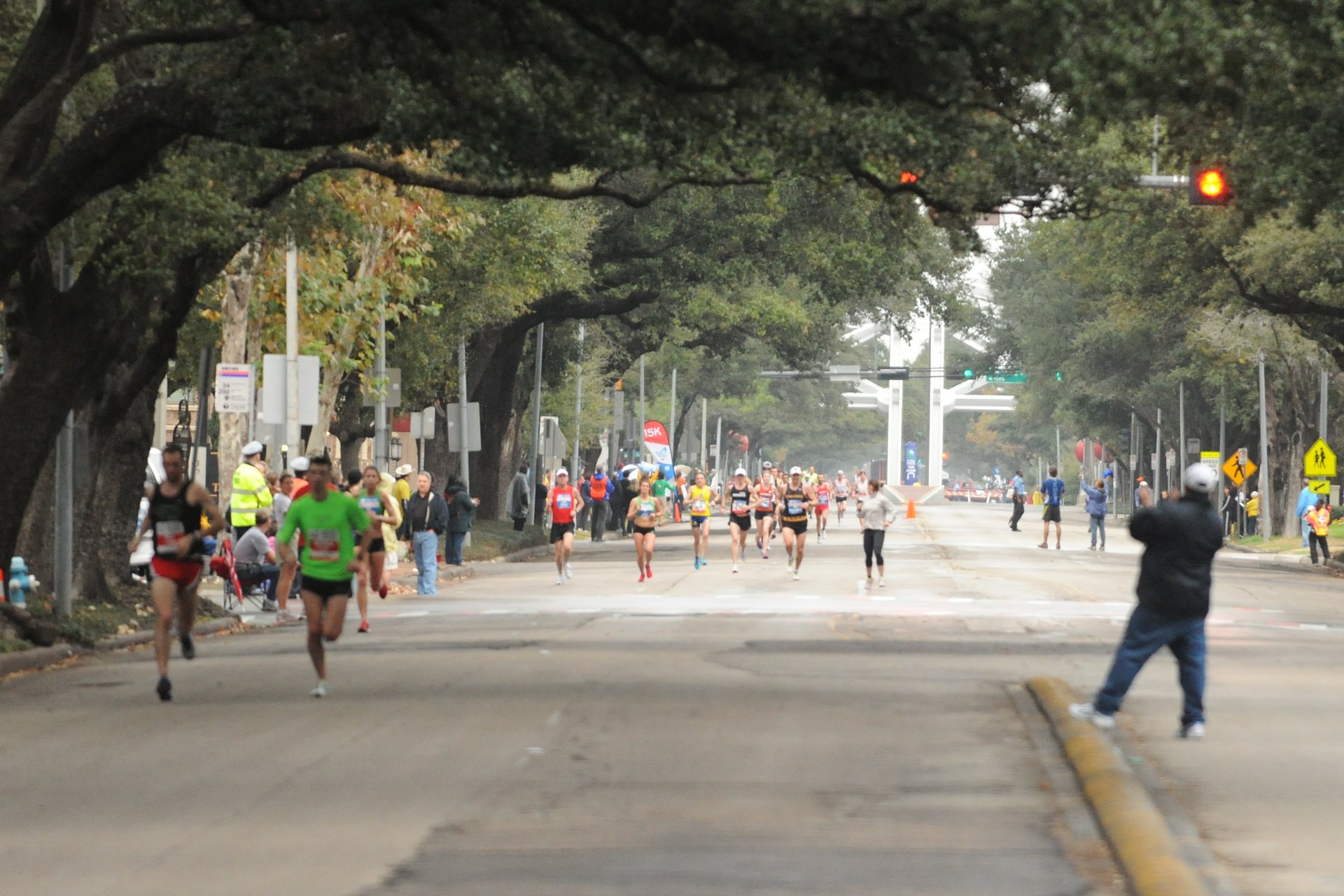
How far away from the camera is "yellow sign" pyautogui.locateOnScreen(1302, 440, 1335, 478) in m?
49.0

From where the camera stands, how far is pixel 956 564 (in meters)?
40.5

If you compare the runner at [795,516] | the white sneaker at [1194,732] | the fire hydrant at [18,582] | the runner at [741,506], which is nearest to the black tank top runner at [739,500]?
the runner at [741,506]

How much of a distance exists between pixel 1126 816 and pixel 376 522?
14131 mm

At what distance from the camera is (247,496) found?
86.4 ft

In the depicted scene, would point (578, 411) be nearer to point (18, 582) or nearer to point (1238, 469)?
point (1238, 469)

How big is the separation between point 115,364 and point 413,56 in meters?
8.89

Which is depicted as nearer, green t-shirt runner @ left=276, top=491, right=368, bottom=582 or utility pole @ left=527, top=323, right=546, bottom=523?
green t-shirt runner @ left=276, top=491, right=368, bottom=582

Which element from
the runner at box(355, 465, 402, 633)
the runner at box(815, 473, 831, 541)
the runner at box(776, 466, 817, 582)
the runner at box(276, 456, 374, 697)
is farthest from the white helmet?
the runner at box(815, 473, 831, 541)

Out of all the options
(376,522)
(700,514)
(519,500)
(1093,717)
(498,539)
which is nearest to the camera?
(1093,717)

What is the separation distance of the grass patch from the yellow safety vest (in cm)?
1400

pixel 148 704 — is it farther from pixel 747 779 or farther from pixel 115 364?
pixel 115 364

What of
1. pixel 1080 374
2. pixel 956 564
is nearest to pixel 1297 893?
pixel 956 564

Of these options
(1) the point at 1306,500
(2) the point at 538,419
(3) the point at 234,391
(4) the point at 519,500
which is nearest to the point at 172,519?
(3) the point at 234,391

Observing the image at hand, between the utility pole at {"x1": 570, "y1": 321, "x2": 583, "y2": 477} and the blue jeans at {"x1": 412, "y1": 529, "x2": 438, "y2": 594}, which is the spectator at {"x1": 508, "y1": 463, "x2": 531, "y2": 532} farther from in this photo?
the blue jeans at {"x1": 412, "y1": 529, "x2": 438, "y2": 594}
